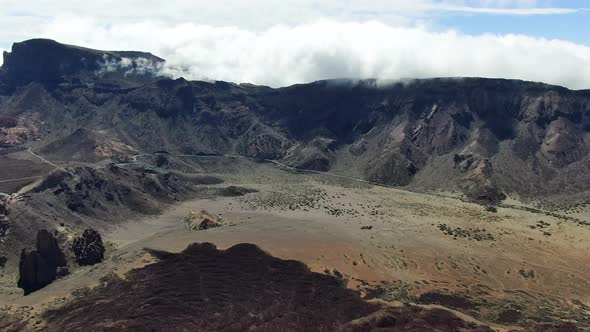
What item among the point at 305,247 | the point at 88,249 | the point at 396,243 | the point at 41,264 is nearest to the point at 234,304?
the point at 305,247

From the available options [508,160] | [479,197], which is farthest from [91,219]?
[508,160]

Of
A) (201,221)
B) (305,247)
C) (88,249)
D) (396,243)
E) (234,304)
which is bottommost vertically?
(234,304)

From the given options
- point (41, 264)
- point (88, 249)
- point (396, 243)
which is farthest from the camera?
point (396, 243)

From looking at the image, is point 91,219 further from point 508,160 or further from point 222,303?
point 508,160

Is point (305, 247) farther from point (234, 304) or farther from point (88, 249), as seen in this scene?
point (88, 249)

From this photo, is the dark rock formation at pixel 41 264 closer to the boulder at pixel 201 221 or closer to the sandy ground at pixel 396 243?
the sandy ground at pixel 396 243

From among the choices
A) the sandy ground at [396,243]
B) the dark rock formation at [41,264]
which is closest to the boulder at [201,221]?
the sandy ground at [396,243]

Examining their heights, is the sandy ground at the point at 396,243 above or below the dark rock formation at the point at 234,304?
above
